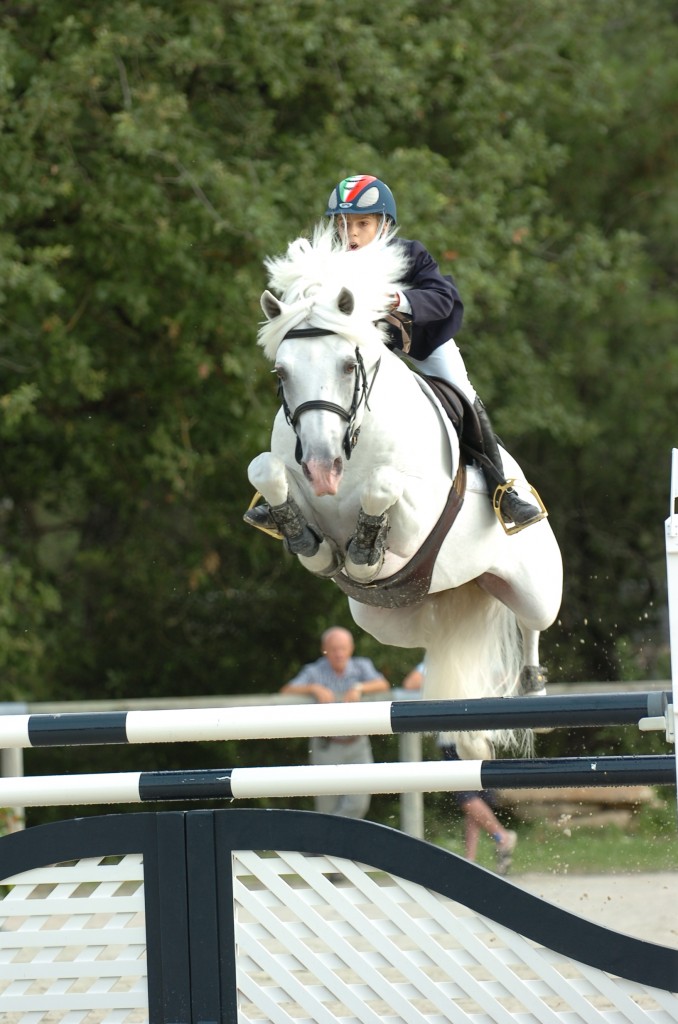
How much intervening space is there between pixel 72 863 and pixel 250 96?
6.86m

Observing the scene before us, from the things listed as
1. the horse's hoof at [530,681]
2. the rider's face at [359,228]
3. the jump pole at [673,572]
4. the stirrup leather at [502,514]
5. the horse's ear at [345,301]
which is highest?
the rider's face at [359,228]

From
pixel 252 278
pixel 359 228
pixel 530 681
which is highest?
pixel 252 278

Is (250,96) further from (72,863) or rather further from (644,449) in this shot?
(72,863)

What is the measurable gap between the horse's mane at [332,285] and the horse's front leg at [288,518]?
0.32 metres

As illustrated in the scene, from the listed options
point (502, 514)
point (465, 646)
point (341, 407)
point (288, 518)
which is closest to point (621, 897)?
point (465, 646)

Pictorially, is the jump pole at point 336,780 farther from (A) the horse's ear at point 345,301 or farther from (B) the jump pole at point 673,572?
(A) the horse's ear at point 345,301

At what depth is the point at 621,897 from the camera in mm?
6379

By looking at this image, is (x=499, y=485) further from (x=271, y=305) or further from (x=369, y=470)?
(x=271, y=305)

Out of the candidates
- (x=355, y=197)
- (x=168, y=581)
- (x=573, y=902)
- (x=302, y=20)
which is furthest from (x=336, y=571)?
(x=168, y=581)

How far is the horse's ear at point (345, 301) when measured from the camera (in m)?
3.70

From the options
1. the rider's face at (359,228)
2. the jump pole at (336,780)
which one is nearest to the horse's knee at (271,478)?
the rider's face at (359,228)

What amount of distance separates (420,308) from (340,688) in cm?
371

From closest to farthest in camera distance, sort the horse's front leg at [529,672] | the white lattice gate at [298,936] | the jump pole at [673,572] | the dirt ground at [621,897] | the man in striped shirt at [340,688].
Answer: the jump pole at [673,572] < the white lattice gate at [298,936] < the horse's front leg at [529,672] < the dirt ground at [621,897] < the man in striped shirt at [340,688]

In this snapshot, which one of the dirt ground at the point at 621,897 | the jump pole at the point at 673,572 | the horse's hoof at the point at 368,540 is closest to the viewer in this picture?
the jump pole at the point at 673,572
